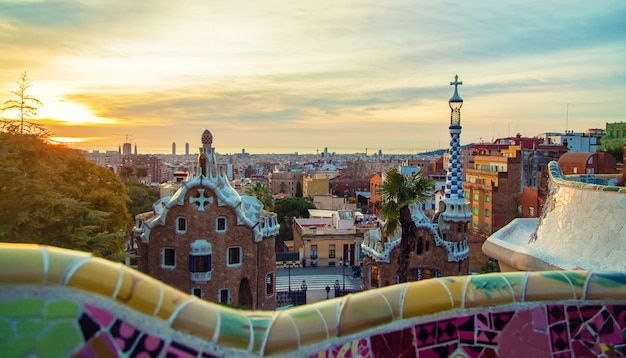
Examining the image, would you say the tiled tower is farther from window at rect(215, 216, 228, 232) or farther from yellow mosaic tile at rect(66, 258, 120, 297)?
yellow mosaic tile at rect(66, 258, 120, 297)

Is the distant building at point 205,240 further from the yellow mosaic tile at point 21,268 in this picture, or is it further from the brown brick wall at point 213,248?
the yellow mosaic tile at point 21,268

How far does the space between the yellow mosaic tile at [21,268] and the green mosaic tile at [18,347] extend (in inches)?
13.2

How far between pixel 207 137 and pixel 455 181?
396 inches

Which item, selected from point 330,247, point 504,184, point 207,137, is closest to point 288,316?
point 207,137

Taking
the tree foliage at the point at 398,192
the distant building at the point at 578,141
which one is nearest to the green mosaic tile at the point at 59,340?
the tree foliage at the point at 398,192

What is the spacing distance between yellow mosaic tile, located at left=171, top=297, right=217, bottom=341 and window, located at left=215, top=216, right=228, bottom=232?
56.7ft

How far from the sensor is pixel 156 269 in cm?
2072

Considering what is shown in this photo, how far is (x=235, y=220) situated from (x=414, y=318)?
56.7 ft

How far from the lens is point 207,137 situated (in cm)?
2189

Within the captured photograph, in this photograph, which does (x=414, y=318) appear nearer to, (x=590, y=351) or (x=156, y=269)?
(x=590, y=351)

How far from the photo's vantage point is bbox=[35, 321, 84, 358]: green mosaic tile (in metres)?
3.05

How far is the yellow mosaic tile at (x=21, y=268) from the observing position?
119 inches

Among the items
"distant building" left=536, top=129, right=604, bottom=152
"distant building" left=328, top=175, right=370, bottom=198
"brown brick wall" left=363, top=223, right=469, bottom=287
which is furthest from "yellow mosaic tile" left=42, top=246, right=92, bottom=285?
"distant building" left=328, top=175, right=370, bottom=198

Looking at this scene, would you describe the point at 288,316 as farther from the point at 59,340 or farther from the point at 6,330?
the point at 6,330
